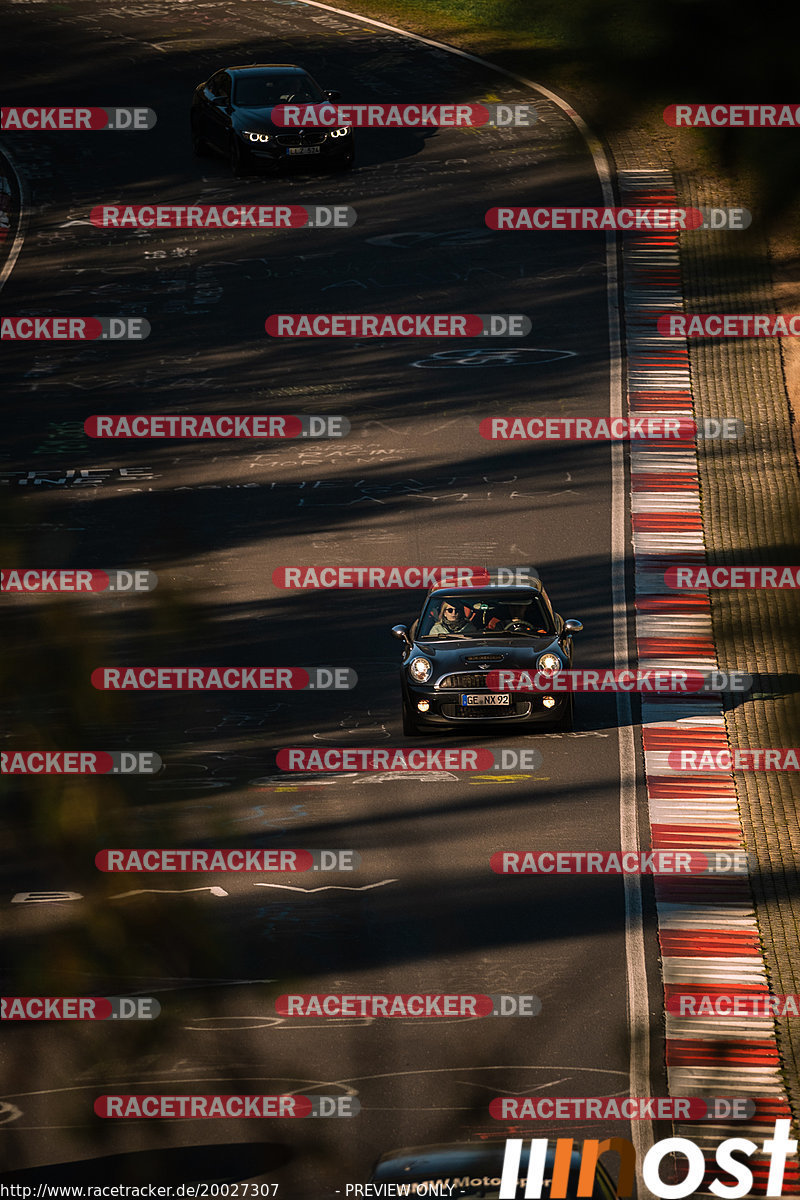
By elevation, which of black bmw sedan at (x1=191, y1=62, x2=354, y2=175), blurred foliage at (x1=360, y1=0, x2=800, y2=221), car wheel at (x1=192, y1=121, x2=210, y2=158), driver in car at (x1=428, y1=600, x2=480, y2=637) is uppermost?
car wheel at (x1=192, y1=121, x2=210, y2=158)

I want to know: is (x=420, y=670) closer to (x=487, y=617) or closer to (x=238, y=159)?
(x=487, y=617)

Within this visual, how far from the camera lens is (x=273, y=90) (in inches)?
1326

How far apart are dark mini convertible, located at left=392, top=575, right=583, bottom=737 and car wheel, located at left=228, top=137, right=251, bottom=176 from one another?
722 inches

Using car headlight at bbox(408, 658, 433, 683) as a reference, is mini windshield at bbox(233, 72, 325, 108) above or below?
above

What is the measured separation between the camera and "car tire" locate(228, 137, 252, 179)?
3353cm

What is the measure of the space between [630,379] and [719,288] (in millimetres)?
25873

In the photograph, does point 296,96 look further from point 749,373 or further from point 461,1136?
point 461,1136

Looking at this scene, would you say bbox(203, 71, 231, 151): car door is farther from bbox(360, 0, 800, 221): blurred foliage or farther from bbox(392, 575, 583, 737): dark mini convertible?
bbox(360, 0, 800, 221): blurred foliage

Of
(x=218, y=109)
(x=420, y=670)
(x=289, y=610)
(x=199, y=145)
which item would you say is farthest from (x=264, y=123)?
(x=420, y=670)

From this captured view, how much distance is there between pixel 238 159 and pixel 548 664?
19761mm

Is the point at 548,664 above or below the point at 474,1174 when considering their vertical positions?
above

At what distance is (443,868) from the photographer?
14.6 metres

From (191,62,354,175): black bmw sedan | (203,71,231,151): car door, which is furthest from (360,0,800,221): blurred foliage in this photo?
(203,71,231,151): car door

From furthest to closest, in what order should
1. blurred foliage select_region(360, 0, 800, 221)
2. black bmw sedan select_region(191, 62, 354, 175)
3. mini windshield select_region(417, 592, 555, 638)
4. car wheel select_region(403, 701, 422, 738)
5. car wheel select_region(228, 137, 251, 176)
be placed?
car wheel select_region(228, 137, 251, 176)
black bmw sedan select_region(191, 62, 354, 175)
mini windshield select_region(417, 592, 555, 638)
car wheel select_region(403, 701, 422, 738)
blurred foliage select_region(360, 0, 800, 221)
